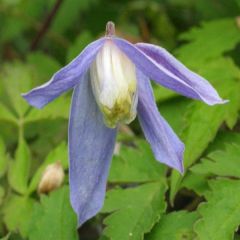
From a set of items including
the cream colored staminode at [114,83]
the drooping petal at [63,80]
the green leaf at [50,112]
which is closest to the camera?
the drooping petal at [63,80]

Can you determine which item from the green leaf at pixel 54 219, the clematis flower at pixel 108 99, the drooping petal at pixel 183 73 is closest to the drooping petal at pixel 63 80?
the clematis flower at pixel 108 99

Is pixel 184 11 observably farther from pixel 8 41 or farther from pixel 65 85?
pixel 65 85

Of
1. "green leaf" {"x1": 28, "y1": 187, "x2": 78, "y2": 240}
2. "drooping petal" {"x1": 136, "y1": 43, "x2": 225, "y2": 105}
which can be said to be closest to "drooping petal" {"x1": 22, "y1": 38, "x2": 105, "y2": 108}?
"drooping petal" {"x1": 136, "y1": 43, "x2": 225, "y2": 105}

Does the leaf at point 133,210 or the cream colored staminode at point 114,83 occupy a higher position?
the cream colored staminode at point 114,83

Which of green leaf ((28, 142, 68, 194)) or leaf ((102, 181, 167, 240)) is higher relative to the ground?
green leaf ((28, 142, 68, 194))

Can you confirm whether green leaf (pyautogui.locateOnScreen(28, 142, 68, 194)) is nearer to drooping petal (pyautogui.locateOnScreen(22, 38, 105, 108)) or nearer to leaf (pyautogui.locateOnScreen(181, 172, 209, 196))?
leaf (pyautogui.locateOnScreen(181, 172, 209, 196))

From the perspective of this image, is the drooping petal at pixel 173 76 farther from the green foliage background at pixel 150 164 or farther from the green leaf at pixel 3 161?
the green leaf at pixel 3 161
